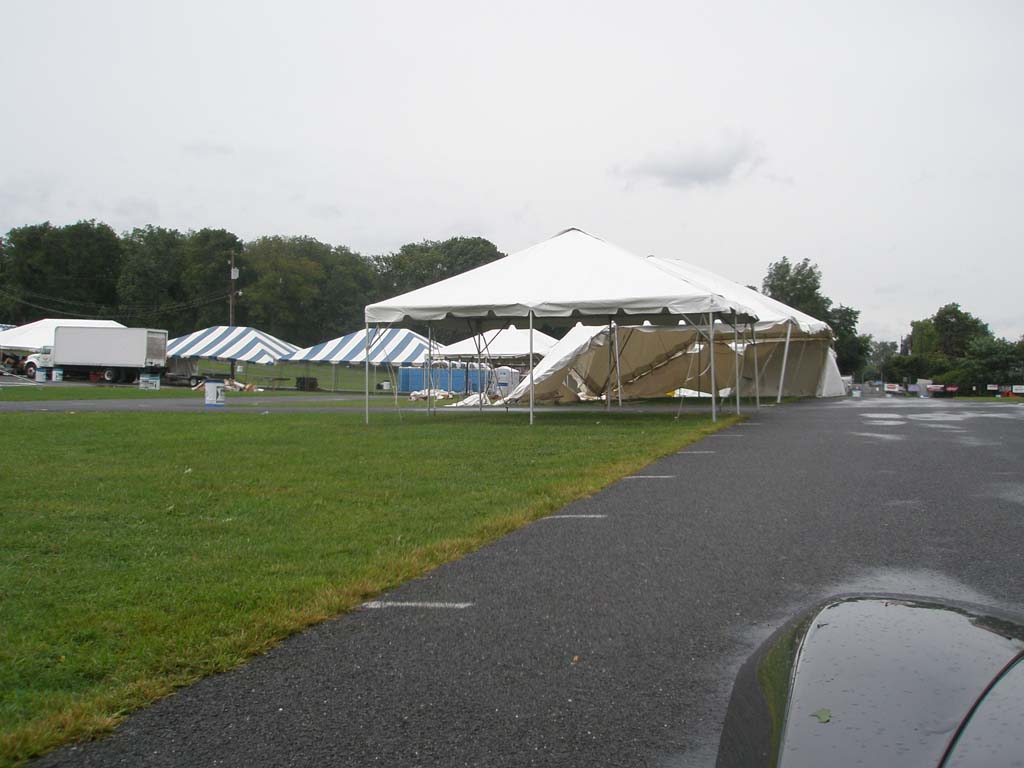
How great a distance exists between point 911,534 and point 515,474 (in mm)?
4276

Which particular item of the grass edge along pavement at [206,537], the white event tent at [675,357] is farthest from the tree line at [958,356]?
the grass edge along pavement at [206,537]

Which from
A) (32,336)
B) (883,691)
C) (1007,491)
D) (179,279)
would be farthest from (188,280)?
(883,691)

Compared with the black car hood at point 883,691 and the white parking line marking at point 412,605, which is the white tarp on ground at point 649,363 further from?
the black car hood at point 883,691

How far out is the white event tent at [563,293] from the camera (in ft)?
52.8

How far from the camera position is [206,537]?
6.00m

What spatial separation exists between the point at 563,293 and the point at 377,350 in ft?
91.1

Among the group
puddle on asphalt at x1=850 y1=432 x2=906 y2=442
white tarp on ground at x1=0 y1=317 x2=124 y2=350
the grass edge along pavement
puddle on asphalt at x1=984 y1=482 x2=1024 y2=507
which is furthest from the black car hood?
white tarp on ground at x1=0 y1=317 x2=124 y2=350

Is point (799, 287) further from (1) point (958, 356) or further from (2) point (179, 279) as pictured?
(2) point (179, 279)

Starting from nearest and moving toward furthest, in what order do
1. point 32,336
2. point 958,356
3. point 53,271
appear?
1. point 32,336
2. point 958,356
3. point 53,271

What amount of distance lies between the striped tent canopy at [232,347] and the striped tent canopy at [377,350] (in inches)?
108

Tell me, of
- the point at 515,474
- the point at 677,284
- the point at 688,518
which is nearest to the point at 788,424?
the point at 677,284

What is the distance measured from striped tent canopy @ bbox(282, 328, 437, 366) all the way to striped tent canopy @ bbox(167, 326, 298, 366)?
2746mm

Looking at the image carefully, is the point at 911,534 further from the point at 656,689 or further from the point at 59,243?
the point at 59,243

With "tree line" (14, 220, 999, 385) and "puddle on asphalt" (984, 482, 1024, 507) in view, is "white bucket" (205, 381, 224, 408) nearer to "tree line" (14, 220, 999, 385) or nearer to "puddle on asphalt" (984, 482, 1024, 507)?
"puddle on asphalt" (984, 482, 1024, 507)
